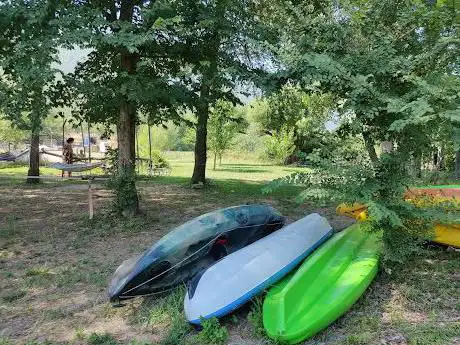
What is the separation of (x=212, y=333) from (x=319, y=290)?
2.98 feet

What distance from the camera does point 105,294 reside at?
4.14 m

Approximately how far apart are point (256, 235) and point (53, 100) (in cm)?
419

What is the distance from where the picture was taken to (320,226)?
195 inches

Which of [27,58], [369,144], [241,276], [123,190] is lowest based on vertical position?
[241,276]

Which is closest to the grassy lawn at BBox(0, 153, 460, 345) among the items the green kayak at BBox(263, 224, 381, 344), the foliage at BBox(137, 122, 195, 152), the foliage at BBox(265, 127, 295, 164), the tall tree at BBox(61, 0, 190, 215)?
the green kayak at BBox(263, 224, 381, 344)

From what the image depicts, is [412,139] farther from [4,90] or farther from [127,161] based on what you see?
[4,90]

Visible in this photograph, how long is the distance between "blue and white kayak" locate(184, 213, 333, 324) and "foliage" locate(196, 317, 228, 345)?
0.16 ft

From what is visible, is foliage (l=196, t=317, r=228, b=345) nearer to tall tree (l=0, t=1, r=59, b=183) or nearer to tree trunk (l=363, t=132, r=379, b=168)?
tree trunk (l=363, t=132, r=379, b=168)

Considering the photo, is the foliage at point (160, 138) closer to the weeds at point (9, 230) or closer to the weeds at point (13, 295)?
the weeds at point (9, 230)

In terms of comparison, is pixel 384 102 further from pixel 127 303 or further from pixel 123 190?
pixel 123 190

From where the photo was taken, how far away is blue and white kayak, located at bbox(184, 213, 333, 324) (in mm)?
3311

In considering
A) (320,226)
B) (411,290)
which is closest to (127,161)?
(320,226)

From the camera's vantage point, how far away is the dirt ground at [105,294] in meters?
3.21

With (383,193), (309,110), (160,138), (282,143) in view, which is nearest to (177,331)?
(383,193)
